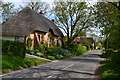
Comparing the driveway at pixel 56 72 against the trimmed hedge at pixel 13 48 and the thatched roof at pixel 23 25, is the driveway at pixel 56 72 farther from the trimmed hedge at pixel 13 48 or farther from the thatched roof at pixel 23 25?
the thatched roof at pixel 23 25

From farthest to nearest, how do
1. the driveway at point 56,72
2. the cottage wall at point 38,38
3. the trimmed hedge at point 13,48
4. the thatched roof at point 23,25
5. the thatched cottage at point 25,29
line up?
the cottage wall at point 38,38 → the thatched roof at point 23,25 → the thatched cottage at point 25,29 → the trimmed hedge at point 13,48 → the driveway at point 56,72

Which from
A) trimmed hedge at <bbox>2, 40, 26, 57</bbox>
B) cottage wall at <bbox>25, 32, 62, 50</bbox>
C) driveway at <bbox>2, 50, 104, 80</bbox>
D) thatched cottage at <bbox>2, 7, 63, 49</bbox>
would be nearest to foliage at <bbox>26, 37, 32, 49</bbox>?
thatched cottage at <bbox>2, 7, 63, 49</bbox>

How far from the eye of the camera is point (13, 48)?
1877 centimetres

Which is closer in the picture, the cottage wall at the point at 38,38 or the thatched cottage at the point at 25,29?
the thatched cottage at the point at 25,29

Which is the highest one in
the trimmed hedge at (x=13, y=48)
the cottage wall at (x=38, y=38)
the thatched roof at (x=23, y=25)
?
the thatched roof at (x=23, y=25)

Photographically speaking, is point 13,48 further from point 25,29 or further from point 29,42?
point 25,29

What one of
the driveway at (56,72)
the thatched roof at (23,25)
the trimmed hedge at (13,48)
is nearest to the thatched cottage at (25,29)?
the thatched roof at (23,25)

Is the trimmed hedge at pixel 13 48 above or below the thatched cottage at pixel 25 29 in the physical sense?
below

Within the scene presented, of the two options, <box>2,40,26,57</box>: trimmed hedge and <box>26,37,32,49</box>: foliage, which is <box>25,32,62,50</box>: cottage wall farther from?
<box>2,40,26,57</box>: trimmed hedge

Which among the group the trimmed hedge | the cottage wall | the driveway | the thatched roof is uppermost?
the thatched roof

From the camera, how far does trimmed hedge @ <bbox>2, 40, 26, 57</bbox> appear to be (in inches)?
722

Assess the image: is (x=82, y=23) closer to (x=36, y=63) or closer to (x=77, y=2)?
(x=77, y=2)

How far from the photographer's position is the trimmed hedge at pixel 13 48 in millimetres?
18328

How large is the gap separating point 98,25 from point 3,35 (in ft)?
72.5
